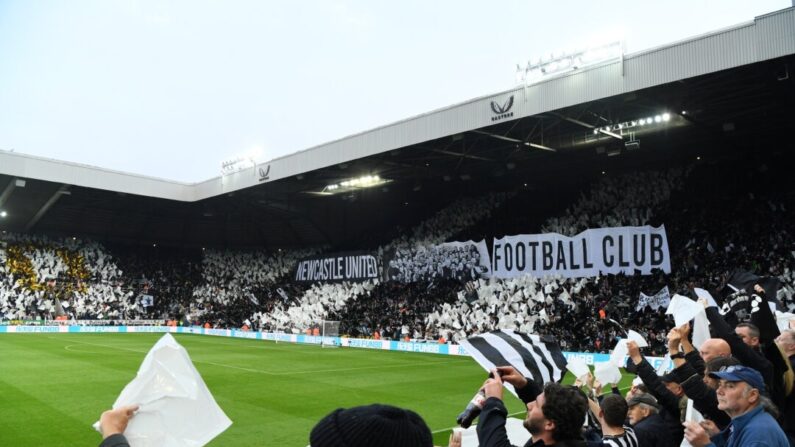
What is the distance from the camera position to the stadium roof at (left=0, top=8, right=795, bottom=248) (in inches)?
771

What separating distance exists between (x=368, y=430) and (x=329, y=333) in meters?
32.2

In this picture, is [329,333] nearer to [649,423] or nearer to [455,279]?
[455,279]

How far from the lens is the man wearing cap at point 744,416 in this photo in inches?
134

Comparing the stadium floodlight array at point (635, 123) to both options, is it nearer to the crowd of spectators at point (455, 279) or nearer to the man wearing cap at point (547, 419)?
the crowd of spectators at point (455, 279)

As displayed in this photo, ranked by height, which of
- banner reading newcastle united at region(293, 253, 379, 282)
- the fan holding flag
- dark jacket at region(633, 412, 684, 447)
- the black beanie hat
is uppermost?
banner reading newcastle united at region(293, 253, 379, 282)

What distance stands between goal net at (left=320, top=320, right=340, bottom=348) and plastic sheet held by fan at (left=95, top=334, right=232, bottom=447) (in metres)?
28.9

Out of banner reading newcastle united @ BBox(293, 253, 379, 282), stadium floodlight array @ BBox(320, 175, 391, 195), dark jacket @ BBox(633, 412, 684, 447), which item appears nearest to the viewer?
dark jacket @ BBox(633, 412, 684, 447)

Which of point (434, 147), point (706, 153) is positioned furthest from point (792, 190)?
point (434, 147)

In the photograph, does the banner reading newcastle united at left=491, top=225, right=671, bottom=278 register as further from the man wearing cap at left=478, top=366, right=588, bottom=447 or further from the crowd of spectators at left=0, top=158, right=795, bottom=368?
the man wearing cap at left=478, top=366, right=588, bottom=447

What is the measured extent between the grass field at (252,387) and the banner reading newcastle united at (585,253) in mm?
6606

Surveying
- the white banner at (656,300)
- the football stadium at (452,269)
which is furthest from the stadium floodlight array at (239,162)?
the white banner at (656,300)

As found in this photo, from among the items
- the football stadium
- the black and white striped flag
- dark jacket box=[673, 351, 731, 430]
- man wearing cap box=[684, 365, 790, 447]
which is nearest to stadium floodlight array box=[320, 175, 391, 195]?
the football stadium

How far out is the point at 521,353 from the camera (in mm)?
5078

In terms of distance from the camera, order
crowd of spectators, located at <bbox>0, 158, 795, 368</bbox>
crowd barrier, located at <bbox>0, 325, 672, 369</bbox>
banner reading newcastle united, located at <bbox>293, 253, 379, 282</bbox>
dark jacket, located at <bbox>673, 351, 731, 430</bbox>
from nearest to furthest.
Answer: dark jacket, located at <bbox>673, 351, 731, 430</bbox> → crowd of spectators, located at <bbox>0, 158, 795, 368</bbox> → crowd barrier, located at <bbox>0, 325, 672, 369</bbox> → banner reading newcastle united, located at <bbox>293, 253, 379, 282</bbox>
